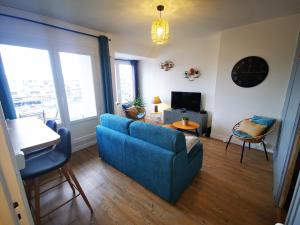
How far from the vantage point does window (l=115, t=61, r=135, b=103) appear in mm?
4766

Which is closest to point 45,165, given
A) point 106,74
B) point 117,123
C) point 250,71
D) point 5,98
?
point 117,123

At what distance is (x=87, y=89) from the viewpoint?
3299 millimetres

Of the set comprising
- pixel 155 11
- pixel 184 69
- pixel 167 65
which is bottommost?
pixel 184 69

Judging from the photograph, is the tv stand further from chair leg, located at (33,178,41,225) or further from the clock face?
chair leg, located at (33,178,41,225)

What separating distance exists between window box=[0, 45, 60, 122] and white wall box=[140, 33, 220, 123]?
10.3ft

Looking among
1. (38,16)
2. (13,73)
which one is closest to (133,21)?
(38,16)

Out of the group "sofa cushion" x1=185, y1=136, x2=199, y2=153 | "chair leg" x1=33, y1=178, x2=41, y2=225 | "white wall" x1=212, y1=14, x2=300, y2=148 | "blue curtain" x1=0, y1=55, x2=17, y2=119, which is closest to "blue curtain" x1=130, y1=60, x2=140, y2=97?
"white wall" x1=212, y1=14, x2=300, y2=148

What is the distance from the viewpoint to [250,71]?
2.88 m

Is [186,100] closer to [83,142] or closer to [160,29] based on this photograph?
[160,29]

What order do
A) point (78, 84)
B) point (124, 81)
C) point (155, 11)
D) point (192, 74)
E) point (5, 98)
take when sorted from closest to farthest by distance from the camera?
point (5, 98), point (155, 11), point (78, 84), point (192, 74), point (124, 81)

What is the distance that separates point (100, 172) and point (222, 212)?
1789 mm

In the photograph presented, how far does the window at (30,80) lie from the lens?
2.23 m

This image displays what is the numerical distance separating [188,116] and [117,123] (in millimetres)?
2333

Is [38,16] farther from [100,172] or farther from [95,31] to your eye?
[100,172]
